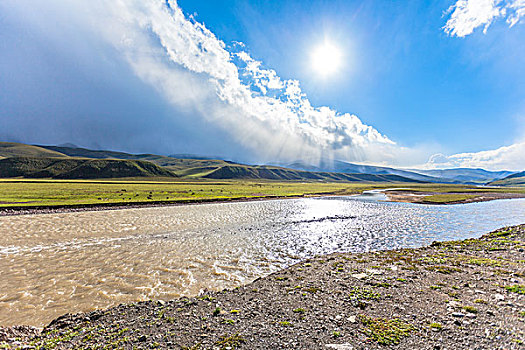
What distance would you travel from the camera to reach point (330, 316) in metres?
9.04

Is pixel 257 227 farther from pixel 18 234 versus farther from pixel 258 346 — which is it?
pixel 18 234

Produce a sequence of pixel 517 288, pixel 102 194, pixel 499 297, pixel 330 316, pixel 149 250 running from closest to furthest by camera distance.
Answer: pixel 330 316
pixel 499 297
pixel 517 288
pixel 149 250
pixel 102 194

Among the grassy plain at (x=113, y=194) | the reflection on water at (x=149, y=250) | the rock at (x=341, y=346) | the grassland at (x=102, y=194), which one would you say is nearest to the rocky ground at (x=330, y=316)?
the rock at (x=341, y=346)

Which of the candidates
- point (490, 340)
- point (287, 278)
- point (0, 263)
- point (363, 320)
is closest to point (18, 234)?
point (0, 263)

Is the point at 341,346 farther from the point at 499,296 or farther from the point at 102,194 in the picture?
the point at 102,194

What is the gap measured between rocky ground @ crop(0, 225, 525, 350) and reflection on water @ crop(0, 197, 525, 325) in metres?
2.83

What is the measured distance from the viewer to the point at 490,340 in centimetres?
706

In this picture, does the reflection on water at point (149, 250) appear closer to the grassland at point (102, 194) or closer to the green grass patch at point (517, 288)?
the green grass patch at point (517, 288)

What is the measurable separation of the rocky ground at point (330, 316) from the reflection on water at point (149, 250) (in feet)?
9.30

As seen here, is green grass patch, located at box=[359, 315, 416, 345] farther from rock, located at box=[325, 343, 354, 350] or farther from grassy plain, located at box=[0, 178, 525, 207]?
grassy plain, located at box=[0, 178, 525, 207]

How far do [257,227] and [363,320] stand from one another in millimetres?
23117

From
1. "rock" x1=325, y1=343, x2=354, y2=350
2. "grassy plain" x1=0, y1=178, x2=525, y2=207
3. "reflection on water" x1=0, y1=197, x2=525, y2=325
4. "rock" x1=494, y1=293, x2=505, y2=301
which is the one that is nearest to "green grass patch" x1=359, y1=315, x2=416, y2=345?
"rock" x1=325, y1=343, x2=354, y2=350

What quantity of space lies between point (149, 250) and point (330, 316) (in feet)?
59.1

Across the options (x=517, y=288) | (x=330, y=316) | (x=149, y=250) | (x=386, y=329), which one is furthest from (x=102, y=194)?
(x=517, y=288)
